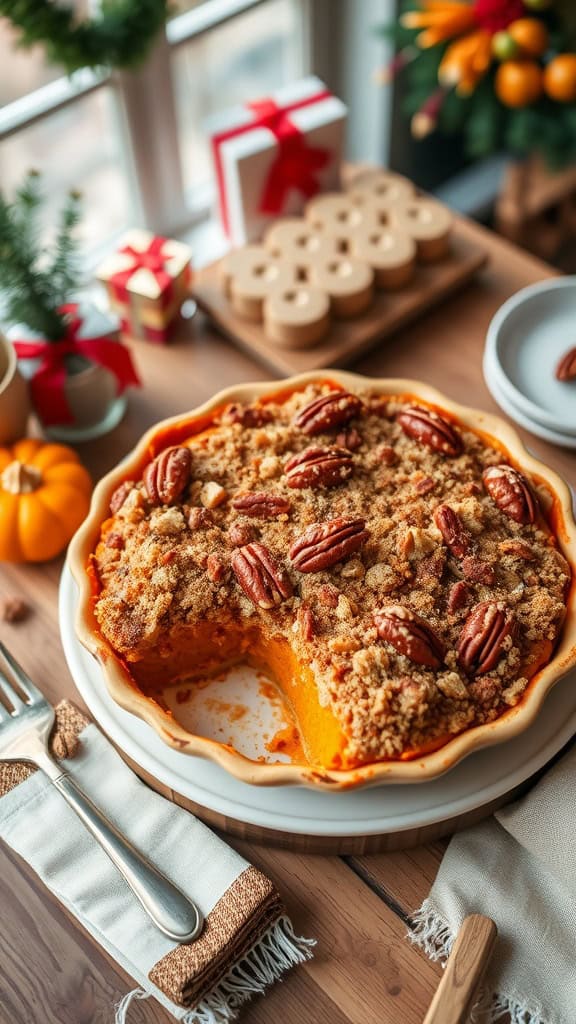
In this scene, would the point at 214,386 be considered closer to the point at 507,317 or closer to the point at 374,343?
the point at 374,343

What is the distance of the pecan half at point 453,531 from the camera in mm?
1157

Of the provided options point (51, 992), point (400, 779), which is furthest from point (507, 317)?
point (51, 992)

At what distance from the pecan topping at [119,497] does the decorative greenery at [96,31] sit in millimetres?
713

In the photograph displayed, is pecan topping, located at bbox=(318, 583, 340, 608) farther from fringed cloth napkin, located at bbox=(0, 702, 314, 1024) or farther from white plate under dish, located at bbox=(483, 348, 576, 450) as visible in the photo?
white plate under dish, located at bbox=(483, 348, 576, 450)

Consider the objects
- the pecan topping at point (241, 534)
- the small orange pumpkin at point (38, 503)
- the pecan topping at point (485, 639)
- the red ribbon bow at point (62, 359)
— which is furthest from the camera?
the red ribbon bow at point (62, 359)

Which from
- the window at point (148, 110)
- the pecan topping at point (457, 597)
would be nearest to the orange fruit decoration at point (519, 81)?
the window at point (148, 110)

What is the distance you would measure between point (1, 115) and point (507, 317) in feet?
3.19

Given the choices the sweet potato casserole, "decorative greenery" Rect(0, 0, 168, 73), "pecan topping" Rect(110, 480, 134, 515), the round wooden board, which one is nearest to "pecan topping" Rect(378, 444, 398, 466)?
the sweet potato casserole

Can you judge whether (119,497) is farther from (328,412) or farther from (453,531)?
(453,531)

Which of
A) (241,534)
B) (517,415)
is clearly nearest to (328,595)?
(241,534)

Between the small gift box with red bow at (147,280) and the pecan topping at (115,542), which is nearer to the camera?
the pecan topping at (115,542)

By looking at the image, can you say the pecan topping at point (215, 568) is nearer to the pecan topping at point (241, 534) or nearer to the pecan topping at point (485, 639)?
the pecan topping at point (241, 534)

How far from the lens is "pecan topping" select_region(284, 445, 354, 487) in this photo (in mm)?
1223

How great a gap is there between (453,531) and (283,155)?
2.72ft
